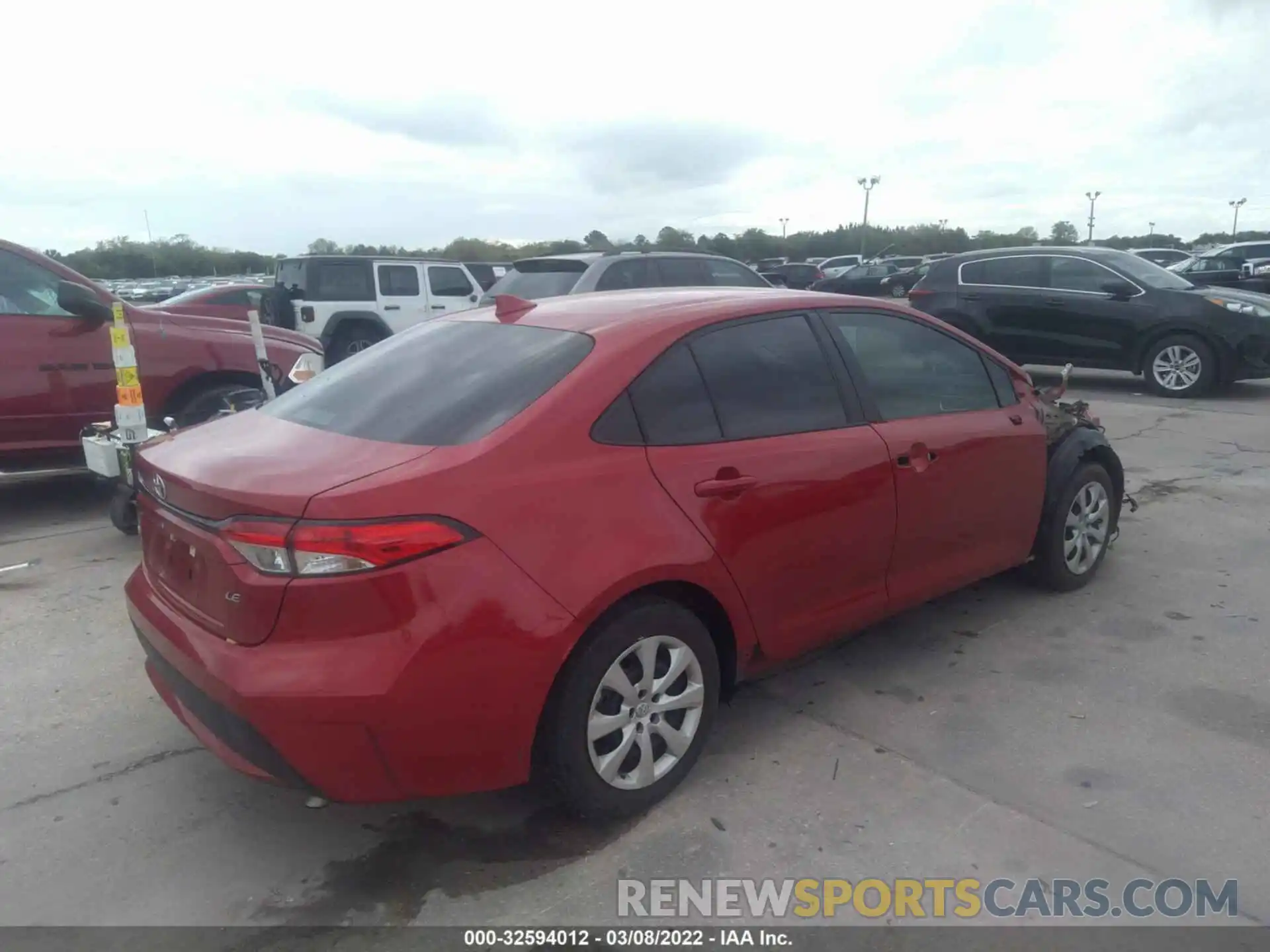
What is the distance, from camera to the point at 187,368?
6.67 m

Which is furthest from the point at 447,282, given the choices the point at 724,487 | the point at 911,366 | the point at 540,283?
the point at 724,487

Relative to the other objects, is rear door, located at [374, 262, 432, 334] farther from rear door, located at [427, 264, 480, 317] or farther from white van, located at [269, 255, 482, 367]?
rear door, located at [427, 264, 480, 317]

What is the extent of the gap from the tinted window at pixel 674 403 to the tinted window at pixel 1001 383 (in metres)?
1.79

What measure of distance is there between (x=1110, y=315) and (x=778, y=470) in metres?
9.52

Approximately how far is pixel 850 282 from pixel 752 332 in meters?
27.7

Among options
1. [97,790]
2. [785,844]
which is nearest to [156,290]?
[97,790]

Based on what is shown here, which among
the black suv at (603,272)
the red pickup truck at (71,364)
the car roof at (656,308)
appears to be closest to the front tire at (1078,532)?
the car roof at (656,308)

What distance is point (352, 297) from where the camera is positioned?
14.4 meters

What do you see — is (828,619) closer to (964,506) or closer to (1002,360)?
(964,506)

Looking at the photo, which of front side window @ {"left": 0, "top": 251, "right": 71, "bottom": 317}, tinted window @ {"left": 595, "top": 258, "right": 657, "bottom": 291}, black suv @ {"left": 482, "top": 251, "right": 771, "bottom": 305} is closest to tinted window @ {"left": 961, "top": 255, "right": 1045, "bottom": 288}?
black suv @ {"left": 482, "top": 251, "right": 771, "bottom": 305}

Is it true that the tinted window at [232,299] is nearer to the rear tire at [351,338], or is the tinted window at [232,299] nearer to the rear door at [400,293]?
the rear tire at [351,338]

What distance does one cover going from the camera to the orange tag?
565 centimetres

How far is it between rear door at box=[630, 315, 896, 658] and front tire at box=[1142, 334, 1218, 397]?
9020 mm

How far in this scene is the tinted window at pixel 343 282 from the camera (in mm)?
14117
